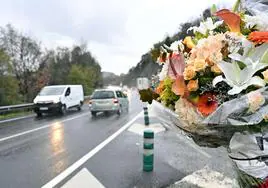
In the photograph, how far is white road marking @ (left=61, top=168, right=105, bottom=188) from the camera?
6.25 m

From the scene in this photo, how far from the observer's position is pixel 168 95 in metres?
2.68

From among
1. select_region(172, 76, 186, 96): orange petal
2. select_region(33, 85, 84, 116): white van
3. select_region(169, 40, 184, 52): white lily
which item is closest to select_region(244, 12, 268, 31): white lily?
select_region(169, 40, 184, 52): white lily

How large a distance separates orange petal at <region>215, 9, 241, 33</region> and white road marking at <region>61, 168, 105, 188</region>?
14.8ft

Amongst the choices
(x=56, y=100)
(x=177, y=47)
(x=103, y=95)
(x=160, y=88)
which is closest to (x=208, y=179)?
(x=160, y=88)

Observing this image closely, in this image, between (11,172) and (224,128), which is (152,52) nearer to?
(224,128)

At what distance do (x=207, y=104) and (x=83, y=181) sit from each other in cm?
466

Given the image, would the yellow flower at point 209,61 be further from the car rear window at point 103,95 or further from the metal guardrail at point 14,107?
the metal guardrail at point 14,107

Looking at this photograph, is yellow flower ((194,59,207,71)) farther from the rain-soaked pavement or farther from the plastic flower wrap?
the rain-soaked pavement

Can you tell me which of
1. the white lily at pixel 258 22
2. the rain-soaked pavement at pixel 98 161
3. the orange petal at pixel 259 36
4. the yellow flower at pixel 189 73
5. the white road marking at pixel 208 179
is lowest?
the rain-soaked pavement at pixel 98 161

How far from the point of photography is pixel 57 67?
50.4 m

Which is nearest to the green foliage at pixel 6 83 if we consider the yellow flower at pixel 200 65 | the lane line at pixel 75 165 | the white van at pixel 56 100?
the white van at pixel 56 100

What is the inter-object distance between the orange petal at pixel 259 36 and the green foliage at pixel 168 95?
632 millimetres

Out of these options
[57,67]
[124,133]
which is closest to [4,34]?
[57,67]

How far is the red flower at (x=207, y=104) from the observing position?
231 centimetres
